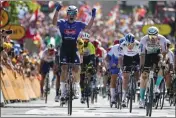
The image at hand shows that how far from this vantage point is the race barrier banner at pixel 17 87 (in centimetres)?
2412

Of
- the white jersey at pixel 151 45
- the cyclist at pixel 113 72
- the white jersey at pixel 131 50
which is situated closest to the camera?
the white jersey at pixel 151 45

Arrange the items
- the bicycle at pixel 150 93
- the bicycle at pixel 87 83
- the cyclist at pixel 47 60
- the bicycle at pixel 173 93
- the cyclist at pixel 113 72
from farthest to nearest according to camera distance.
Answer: the cyclist at pixel 47 60
the bicycle at pixel 173 93
the bicycle at pixel 87 83
the cyclist at pixel 113 72
the bicycle at pixel 150 93

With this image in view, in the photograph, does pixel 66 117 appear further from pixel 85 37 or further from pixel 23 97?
pixel 23 97

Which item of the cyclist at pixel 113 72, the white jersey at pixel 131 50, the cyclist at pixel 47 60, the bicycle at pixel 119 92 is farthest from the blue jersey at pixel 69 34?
the cyclist at pixel 47 60

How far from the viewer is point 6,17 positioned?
→ 86.5ft

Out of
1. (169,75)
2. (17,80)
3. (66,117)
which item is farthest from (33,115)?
(169,75)

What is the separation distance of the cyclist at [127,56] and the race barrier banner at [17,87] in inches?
131

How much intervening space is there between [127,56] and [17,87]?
519cm

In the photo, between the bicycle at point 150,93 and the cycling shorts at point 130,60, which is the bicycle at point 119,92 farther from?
the bicycle at point 150,93

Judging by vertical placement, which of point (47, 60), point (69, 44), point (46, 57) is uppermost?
point (69, 44)

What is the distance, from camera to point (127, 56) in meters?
22.2

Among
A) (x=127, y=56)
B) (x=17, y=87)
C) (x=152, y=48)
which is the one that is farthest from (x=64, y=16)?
(x=152, y=48)

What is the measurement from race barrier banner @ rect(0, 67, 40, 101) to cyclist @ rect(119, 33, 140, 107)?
10.9 feet

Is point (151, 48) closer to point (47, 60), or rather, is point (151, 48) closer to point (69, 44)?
point (69, 44)
